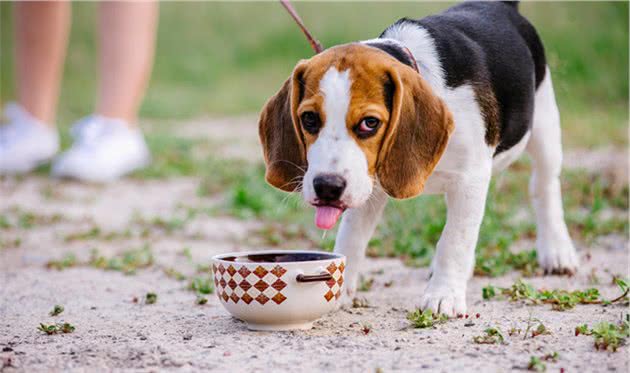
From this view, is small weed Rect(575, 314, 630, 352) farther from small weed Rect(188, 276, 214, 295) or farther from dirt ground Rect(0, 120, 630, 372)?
small weed Rect(188, 276, 214, 295)

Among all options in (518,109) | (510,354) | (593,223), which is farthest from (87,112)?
(510,354)

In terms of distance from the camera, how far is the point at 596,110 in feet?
32.5

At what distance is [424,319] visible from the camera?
3000 mm

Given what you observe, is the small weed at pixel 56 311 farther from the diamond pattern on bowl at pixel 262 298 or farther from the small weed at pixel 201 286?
the diamond pattern on bowl at pixel 262 298

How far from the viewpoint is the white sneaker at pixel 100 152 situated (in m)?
6.81

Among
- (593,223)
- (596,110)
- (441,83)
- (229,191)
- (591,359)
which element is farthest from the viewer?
(596,110)

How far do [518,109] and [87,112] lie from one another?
428 inches

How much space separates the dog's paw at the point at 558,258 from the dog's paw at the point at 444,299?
0.99 m

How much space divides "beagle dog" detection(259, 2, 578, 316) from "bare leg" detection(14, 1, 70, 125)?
447 centimetres

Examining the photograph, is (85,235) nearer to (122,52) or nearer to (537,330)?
(122,52)

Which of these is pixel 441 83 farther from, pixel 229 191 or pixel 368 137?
pixel 229 191

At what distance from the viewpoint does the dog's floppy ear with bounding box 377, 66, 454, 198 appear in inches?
116

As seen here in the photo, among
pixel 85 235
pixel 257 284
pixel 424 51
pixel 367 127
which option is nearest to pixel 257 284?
pixel 257 284

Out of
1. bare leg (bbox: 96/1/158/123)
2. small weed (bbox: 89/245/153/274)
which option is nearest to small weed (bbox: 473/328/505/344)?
small weed (bbox: 89/245/153/274)
